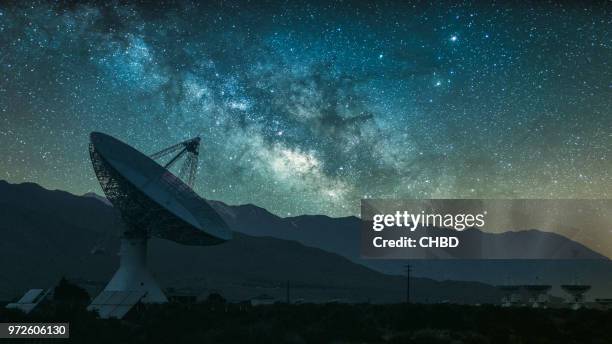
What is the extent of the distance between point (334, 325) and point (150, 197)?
50.5ft

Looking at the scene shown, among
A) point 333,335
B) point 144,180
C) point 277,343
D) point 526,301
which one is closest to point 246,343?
point 277,343

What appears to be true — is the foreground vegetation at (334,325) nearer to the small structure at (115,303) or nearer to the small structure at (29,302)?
the small structure at (115,303)

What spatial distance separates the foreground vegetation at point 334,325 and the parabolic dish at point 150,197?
5.23 meters

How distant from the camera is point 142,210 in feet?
137

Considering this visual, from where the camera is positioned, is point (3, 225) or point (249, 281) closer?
point (3, 225)

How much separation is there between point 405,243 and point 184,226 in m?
14.2

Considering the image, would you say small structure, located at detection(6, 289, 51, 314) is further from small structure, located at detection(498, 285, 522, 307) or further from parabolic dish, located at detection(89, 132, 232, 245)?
small structure, located at detection(498, 285, 522, 307)

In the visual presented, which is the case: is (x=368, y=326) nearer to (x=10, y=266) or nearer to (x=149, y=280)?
(x=149, y=280)

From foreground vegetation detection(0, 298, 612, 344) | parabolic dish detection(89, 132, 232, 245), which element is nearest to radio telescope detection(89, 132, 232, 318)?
parabolic dish detection(89, 132, 232, 245)

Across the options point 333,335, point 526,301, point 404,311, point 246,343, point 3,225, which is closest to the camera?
point 246,343

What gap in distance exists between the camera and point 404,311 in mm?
35125

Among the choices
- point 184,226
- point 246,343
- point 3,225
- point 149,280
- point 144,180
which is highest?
point 3,225

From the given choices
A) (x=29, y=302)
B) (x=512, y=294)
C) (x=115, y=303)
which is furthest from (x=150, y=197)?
(x=512, y=294)

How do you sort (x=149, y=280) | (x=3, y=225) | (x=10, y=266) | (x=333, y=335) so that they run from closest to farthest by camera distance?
1. (x=333, y=335)
2. (x=149, y=280)
3. (x=10, y=266)
4. (x=3, y=225)
